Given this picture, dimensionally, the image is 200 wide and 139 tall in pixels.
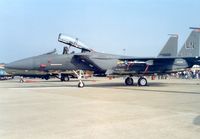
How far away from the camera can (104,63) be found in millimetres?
18250

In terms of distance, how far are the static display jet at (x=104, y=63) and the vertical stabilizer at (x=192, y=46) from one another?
145 cm

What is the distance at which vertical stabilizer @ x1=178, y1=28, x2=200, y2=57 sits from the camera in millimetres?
20716

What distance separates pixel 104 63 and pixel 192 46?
7102 millimetres

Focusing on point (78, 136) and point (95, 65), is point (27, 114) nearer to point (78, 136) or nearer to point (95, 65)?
point (78, 136)

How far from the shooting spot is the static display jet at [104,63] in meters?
17.8

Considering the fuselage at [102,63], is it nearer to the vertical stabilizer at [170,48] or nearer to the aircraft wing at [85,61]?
the aircraft wing at [85,61]

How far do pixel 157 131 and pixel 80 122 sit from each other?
169cm

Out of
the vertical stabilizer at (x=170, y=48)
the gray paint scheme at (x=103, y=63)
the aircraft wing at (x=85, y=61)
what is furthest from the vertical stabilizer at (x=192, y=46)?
the aircraft wing at (x=85, y=61)

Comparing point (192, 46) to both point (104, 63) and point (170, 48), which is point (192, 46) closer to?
point (170, 48)

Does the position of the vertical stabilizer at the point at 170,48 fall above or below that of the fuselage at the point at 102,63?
above

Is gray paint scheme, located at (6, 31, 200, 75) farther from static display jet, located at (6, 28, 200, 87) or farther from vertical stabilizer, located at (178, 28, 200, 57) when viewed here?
vertical stabilizer, located at (178, 28, 200, 57)

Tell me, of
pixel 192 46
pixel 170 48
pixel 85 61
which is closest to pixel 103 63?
pixel 85 61

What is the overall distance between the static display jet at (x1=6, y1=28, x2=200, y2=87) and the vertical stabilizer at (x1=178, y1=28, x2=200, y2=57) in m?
1.45

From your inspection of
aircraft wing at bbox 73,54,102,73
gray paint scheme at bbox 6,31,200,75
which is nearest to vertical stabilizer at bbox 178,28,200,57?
gray paint scheme at bbox 6,31,200,75
